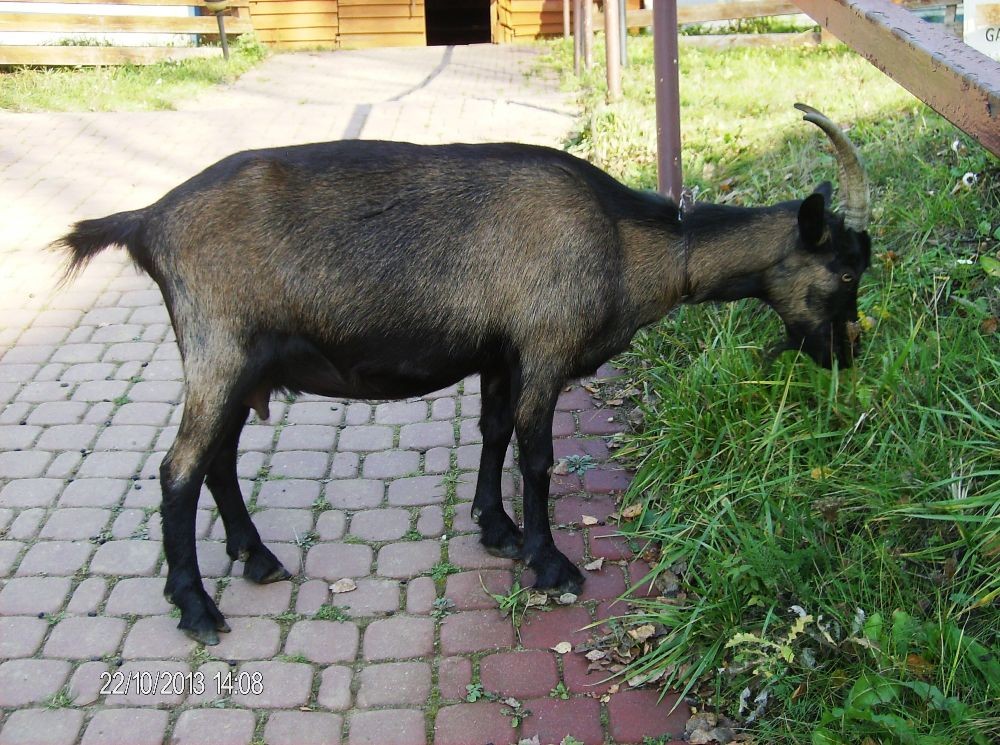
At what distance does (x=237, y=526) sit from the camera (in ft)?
14.0

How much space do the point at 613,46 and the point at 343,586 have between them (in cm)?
653

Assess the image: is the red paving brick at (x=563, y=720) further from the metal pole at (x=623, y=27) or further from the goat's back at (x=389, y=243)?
the metal pole at (x=623, y=27)

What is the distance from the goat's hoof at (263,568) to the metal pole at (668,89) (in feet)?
9.72

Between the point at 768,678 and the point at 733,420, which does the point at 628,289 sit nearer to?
the point at 733,420

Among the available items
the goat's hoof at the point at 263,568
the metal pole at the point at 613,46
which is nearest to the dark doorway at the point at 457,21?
the metal pole at the point at 613,46

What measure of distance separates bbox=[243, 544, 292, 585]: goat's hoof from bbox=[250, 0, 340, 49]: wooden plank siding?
1319cm

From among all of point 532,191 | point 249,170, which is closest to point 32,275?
point 249,170

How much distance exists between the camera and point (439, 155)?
Result: 406cm

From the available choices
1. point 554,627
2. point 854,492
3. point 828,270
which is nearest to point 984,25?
point 828,270

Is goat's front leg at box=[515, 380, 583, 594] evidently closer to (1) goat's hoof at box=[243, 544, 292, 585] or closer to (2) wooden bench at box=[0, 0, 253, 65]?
(1) goat's hoof at box=[243, 544, 292, 585]

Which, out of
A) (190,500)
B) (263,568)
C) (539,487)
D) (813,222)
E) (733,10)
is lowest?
(263,568)

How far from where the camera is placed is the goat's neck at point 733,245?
417 centimetres

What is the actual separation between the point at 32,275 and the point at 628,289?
4683mm

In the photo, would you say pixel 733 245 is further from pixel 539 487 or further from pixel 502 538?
pixel 502 538
